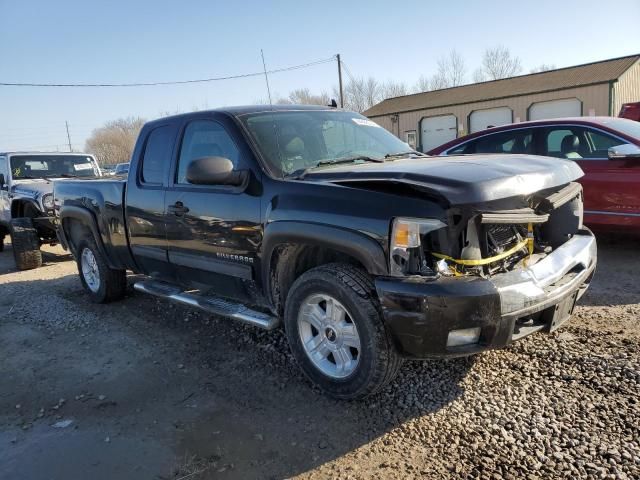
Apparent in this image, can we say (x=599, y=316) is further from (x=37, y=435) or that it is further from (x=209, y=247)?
(x=37, y=435)

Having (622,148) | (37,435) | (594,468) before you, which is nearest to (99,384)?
(37,435)

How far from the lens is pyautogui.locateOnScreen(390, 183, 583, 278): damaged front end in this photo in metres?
2.90

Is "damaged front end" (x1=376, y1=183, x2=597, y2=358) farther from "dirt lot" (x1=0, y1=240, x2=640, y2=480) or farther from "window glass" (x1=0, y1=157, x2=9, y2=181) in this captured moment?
"window glass" (x1=0, y1=157, x2=9, y2=181)

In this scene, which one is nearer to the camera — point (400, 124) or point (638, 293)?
point (638, 293)

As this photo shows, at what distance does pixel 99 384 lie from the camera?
396cm

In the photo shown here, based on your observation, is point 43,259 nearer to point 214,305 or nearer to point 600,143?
point 214,305

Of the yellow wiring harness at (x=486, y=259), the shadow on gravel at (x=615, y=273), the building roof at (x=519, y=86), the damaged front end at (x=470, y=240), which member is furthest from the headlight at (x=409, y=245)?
the building roof at (x=519, y=86)

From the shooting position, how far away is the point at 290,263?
3.69 metres

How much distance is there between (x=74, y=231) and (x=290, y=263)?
389cm

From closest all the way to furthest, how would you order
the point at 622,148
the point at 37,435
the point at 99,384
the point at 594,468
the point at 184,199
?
the point at 594,468 < the point at 37,435 < the point at 99,384 < the point at 184,199 < the point at 622,148

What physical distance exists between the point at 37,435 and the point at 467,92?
32581 mm

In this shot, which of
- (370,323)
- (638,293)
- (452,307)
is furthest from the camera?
(638,293)

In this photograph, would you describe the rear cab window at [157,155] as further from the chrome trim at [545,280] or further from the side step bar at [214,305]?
the chrome trim at [545,280]

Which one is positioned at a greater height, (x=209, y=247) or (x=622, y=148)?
(x=622, y=148)
